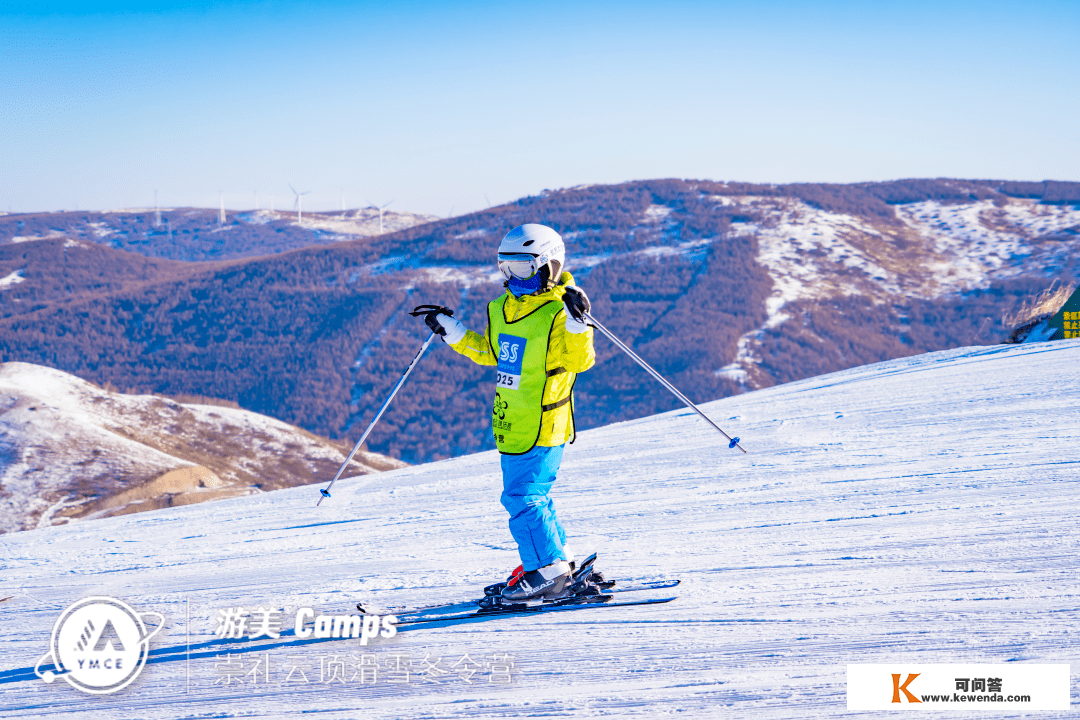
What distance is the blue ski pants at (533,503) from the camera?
11.7 ft

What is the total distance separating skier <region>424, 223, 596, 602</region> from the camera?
3533 mm

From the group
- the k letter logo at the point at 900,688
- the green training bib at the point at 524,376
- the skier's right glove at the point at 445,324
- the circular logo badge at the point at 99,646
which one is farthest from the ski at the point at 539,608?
the skier's right glove at the point at 445,324

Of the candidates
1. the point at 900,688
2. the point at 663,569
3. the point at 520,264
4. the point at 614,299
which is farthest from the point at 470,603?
the point at 614,299

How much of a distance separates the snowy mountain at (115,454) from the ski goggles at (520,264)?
536 inches

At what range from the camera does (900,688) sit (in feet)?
9.07

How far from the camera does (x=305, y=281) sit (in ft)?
446

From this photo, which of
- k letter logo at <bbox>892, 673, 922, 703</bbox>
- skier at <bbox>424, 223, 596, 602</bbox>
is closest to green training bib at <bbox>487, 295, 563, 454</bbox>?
skier at <bbox>424, 223, 596, 602</bbox>

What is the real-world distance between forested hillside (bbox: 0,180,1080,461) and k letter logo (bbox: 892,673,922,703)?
7507 cm

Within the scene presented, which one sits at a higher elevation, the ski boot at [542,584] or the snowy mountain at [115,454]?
the ski boot at [542,584]

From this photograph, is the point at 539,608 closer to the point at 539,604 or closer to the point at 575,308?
the point at 539,604

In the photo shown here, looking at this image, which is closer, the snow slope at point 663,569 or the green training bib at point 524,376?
the snow slope at point 663,569

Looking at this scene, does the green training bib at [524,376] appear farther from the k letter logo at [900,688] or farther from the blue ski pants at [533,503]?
the k letter logo at [900,688]

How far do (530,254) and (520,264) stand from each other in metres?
0.07

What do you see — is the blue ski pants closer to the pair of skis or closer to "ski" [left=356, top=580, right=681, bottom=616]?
the pair of skis
